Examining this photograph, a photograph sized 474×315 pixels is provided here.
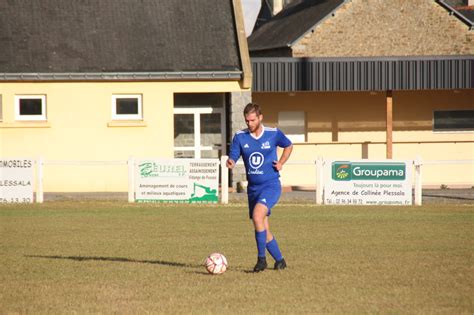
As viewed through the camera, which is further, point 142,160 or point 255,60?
point 255,60

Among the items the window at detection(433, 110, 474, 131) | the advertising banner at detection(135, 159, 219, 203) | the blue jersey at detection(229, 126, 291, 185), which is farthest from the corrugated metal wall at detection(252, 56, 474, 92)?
the blue jersey at detection(229, 126, 291, 185)

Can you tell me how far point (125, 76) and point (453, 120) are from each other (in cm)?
1179

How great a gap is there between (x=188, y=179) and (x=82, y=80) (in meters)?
6.49

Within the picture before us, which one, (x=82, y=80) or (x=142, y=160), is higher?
(x=82, y=80)

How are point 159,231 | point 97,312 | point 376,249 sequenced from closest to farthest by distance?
point 97,312 → point 376,249 → point 159,231

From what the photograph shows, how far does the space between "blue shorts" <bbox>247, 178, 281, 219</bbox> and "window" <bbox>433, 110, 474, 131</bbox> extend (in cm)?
2441

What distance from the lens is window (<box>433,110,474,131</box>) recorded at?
36.9 meters

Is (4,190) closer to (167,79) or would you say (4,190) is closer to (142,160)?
(142,160)

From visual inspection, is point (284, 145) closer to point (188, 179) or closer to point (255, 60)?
point (188, 179)

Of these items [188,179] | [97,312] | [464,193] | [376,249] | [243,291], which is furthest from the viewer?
[464,193]

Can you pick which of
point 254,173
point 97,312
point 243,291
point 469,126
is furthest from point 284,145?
point 469,126

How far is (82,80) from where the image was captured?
31.8 m

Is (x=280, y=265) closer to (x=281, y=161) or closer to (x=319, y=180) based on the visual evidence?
(x=281, y=161)

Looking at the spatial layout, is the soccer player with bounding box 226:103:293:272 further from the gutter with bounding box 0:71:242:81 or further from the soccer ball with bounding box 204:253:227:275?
the gutter with bounding box 0:71:242:81
